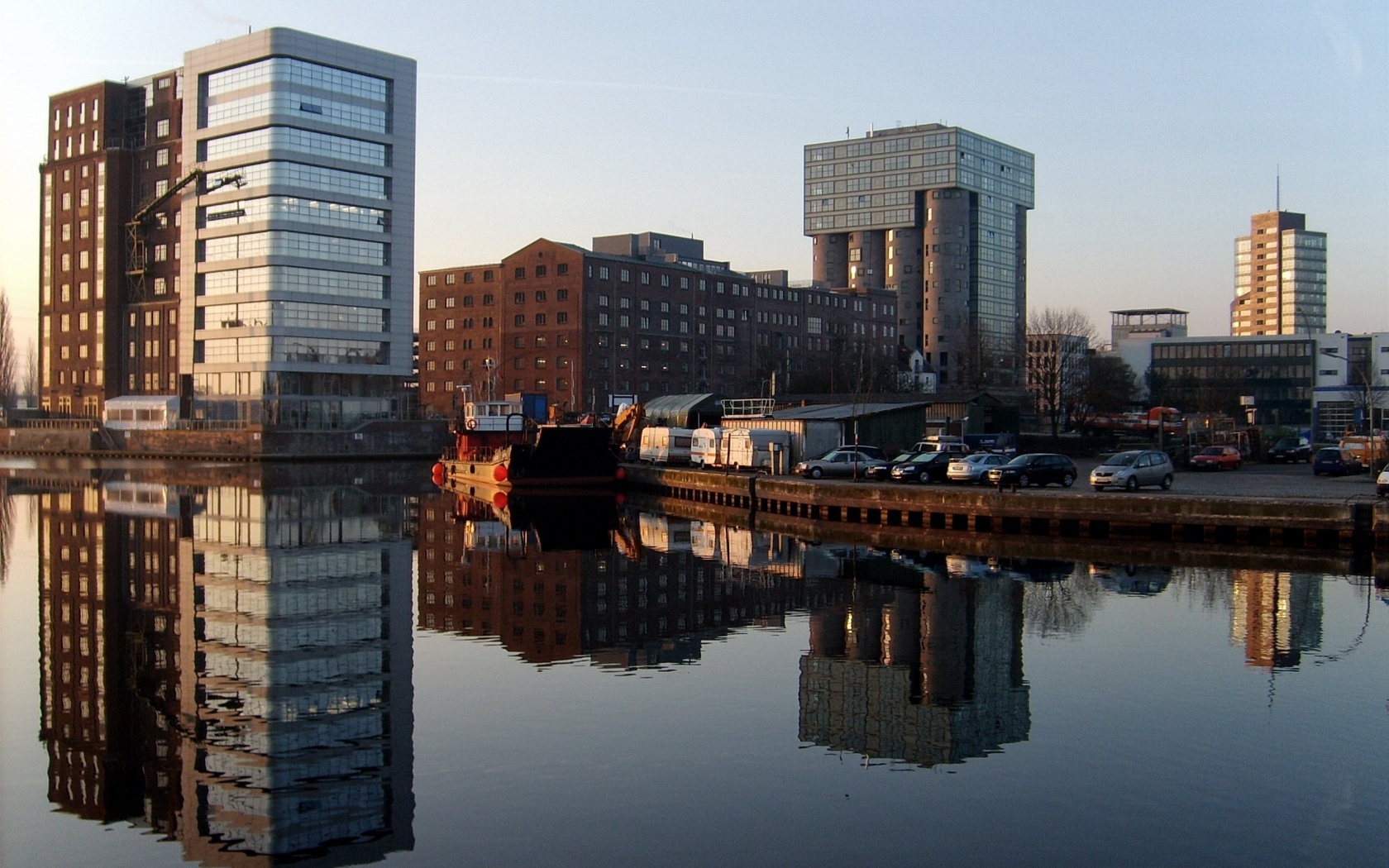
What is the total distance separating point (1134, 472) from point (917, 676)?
96.3 feet

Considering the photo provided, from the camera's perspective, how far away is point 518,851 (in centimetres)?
1302

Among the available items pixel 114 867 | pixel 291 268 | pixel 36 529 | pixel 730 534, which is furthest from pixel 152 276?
pixel 114 867

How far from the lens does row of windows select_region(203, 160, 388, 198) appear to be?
105062 millimetres

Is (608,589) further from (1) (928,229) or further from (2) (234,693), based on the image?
(1) (928,229)

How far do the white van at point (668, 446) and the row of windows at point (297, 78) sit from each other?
50249mm

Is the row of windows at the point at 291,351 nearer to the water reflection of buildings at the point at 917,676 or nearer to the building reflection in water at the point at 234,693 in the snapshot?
the building reflection in water at the point at 234,693

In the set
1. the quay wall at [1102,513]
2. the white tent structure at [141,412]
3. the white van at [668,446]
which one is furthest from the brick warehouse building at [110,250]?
the quay wall at [1102,513]

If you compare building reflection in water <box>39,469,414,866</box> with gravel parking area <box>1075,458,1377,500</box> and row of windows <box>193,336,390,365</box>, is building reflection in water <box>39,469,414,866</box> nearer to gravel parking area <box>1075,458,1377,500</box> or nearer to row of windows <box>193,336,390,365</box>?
gravel parking area <box>1075,458,1377,500</box>

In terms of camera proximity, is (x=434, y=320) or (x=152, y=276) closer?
(x=152, y=276)

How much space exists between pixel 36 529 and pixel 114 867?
37.2 m

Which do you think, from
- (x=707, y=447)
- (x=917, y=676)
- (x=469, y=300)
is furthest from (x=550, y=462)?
(x=469, y=300)

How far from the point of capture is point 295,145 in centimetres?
10538

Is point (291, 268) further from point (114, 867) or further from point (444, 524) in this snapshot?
point (114, 867)

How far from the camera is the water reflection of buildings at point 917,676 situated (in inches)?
685
